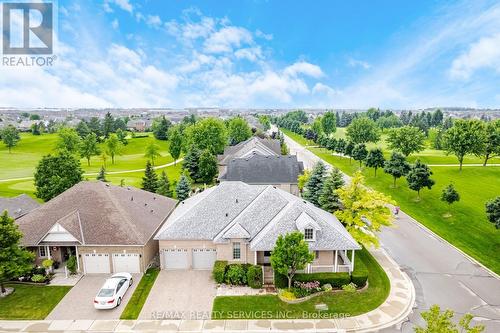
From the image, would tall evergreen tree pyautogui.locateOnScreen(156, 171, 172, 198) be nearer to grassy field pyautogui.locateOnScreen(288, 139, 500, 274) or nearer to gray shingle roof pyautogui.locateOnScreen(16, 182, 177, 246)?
gray shingle roof pyautogui.locateOnScreen(16, 182, 177, 246)

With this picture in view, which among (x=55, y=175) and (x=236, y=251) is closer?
(x=236, y=251)

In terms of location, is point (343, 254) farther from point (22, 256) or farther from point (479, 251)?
point (22, 256)

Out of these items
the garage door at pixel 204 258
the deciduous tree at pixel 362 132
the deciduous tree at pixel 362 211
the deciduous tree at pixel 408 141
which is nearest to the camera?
the garage door at pixel 204 258

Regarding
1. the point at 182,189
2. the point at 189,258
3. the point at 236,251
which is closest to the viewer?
the point at 236,251

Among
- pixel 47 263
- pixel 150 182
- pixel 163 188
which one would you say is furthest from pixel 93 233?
pixel 150 182

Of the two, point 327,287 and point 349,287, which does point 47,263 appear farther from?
point 349,287

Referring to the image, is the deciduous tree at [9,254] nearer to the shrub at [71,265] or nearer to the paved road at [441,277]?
the shrub at [71,265]

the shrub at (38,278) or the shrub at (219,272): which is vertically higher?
the shrub at (219,272)

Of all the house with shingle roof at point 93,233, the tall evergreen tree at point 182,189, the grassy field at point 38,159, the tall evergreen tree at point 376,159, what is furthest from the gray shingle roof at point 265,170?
the house with shingle roof at point 93,233
